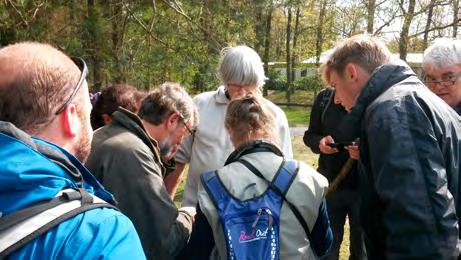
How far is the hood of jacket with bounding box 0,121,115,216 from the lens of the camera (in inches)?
38.2

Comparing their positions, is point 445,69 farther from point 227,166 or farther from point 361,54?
point 227,166

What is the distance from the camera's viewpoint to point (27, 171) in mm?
975

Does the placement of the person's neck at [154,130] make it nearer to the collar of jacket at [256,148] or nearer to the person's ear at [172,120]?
the person's ear at [172,120]

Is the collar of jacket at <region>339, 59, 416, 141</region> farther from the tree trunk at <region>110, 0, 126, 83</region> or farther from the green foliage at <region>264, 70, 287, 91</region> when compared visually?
the green foliage at <region>264, 70, 287, 91</region>

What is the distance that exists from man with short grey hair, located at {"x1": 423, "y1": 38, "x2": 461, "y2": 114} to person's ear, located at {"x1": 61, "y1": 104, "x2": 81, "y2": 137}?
7.72 ft

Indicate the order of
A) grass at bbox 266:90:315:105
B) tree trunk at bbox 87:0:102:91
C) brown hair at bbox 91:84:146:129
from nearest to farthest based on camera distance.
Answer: brown hair at bbox 91:84:146:129 < tree trunk at bbox 87:0:102:91 < grass at bbox 266:90:315:105

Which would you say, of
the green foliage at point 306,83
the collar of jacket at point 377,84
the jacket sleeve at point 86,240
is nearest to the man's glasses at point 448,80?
the collar of jacket at point 377,84

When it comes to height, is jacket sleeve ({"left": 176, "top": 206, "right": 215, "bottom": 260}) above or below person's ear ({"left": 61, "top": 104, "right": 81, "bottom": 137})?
below

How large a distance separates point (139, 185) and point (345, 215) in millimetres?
1904

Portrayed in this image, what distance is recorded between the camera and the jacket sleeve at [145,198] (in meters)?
1.96

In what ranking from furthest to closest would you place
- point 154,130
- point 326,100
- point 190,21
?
1. point 190,21
2. point 326,100
3. point 154,130

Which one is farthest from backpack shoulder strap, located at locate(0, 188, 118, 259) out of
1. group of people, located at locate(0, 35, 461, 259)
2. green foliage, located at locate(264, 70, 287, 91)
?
green foliage, located at locate(264, 70, 287, 91)

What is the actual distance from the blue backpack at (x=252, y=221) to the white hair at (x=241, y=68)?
1.04 metres

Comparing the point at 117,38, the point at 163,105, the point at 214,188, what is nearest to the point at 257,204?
the point at 214,188
